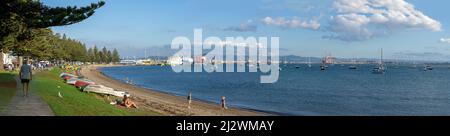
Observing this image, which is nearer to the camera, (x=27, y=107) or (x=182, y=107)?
(x=27, y=107)

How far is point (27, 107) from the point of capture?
1761cm

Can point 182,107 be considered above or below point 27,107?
below

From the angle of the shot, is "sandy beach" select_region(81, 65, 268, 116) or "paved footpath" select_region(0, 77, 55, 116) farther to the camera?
"sandy beach" select_region(81, 65, 268, 116)

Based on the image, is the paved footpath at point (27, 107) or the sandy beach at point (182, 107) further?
the sandy beach at point (182, 107)

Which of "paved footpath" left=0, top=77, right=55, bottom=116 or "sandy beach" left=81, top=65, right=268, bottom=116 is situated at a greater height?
"paved footpath" left=0, top=77, right=55, bottom=116

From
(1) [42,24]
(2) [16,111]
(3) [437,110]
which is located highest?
(1) [42,24]

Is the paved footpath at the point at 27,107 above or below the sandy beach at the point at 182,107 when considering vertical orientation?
above

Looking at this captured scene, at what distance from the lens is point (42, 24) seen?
2212 centimetres

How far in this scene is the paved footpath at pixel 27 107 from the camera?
52.2 feet

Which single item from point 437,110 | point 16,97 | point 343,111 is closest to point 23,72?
point 16,97

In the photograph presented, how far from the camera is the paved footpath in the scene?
1590 centimetres
